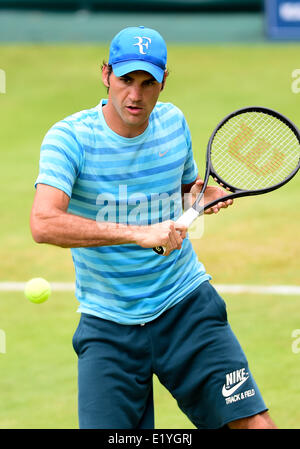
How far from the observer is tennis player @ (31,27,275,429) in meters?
4.20

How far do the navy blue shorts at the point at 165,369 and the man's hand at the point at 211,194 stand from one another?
0.48 metres

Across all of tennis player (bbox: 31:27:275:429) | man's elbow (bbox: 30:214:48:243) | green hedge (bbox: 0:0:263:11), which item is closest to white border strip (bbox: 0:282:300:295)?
tennis player (bbox: 31:27:275:429)

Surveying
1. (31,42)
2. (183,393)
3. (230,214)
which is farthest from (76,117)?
(31,42)

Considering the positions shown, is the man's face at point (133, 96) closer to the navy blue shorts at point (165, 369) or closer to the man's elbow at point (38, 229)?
the man's elbow at point (38, 229)

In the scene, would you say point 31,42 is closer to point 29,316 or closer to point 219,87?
point 219,87

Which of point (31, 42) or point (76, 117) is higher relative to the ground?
point (31, 42)

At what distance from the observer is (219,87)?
14516 mm

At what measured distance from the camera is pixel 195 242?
9.09m

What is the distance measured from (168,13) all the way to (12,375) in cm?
1130

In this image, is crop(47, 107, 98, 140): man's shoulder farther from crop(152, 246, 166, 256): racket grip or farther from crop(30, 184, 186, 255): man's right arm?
crop(152, 246, 166, 256): racket grip

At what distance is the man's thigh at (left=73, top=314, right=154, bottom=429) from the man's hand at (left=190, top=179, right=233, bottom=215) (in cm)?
71

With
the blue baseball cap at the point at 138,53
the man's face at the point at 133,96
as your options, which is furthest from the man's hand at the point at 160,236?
the blue baseball cap at the point at 138,53

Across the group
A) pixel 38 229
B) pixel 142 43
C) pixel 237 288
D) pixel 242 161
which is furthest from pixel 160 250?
pixel 237 288

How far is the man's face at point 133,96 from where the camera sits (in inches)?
163
